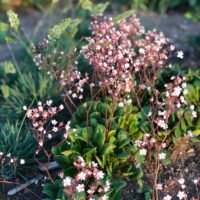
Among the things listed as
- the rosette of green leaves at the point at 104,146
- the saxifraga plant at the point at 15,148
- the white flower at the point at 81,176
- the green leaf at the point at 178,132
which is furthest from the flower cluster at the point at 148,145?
the saxifraga plant at the point at 15,148

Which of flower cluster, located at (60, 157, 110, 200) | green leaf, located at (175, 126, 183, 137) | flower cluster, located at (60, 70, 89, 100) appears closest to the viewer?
flower cluster, located at (60, 157, 110, 200)

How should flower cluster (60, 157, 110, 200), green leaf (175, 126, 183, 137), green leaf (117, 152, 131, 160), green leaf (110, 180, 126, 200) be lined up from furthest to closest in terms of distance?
green leaf (175, 126, 183, 137), green leaf (117, 152, 131, 160), green leaf (110, 180, 126, 200), flower cluster (60, 157, 110, 200)

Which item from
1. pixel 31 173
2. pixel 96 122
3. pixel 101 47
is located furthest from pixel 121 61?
pixel 31 173

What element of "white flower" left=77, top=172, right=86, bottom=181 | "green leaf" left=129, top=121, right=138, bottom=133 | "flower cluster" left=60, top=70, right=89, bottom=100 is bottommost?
"green leaf" left=129, top=121, right=138, bottom=133

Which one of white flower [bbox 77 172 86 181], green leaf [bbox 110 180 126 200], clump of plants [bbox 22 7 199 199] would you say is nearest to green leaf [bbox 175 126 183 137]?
clump of plants [bbox 22 7 199 199]

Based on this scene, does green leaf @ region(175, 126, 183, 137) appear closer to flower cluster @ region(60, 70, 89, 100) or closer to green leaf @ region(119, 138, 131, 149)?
green leaf @ region(119, 138, 131, 149)

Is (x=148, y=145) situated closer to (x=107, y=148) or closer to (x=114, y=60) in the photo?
(x=107, y=148)

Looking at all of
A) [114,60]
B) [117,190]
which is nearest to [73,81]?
[114,60]

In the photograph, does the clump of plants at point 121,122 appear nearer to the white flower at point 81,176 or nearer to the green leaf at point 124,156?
the green leaf at point 124,156

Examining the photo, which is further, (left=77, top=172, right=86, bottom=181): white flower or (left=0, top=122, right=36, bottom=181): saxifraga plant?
(left=0, top=122, right=36, bottom=181): saxifraga plant
